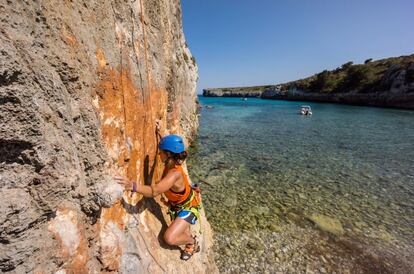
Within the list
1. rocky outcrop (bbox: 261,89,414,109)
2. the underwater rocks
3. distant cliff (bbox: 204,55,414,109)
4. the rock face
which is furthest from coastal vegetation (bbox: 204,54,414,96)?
the rock face

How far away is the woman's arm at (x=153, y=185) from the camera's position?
357 centimetres

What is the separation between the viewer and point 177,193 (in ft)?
16.0

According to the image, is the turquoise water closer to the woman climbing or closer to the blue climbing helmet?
the woman climbing

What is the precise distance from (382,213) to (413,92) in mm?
68425

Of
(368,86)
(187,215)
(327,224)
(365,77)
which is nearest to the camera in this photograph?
(187,215)

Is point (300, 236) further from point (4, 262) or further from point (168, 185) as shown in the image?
point (4, 262)

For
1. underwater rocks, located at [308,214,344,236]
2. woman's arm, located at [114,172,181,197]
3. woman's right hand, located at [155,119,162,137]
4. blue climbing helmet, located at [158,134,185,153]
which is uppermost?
woman's right hand, located at [155,119,162,137]

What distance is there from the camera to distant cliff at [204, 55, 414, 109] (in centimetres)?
6275

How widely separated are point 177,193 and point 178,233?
0.78m

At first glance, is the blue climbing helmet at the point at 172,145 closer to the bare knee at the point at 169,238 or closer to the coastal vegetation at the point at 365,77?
the bare knee at the point at 169,238

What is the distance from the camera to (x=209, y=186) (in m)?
11.8

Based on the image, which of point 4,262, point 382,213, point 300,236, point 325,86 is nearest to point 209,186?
point 300,236

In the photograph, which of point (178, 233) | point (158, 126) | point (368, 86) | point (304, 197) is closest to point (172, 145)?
point (158, 126)

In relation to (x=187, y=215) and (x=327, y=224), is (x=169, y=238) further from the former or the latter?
(x=327, y=224)
